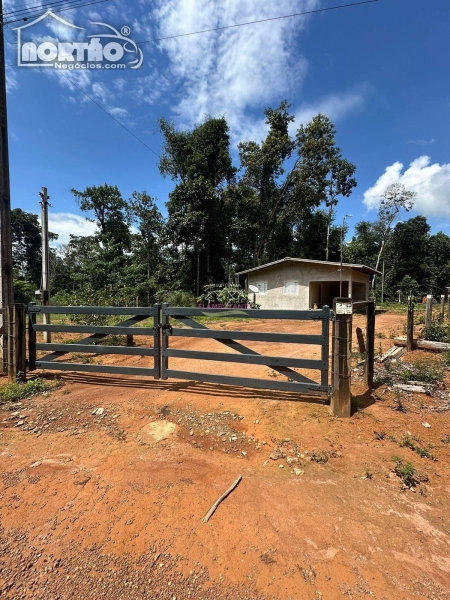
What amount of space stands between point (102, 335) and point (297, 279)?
52.9 ft

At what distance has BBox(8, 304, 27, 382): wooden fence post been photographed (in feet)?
15.2

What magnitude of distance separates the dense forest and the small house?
5402mm

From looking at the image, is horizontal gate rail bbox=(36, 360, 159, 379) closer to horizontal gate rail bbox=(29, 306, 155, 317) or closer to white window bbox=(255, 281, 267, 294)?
horizontal gate rail bbox=(29, 306, 155, 317)

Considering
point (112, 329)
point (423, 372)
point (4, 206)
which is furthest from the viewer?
point (4, 206)

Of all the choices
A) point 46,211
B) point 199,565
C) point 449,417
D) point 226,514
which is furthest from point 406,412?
point 46,211

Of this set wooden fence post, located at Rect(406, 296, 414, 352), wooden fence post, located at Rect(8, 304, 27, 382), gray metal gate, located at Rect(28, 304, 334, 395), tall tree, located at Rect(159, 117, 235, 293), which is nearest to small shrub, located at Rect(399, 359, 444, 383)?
wooden fence post, located at Rect(406, 296, 414, 352)

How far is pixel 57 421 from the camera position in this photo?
344 cm

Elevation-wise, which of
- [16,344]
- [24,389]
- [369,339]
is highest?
[369,339]

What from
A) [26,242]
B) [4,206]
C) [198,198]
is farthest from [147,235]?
[26,242]

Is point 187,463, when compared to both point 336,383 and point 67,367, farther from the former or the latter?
point 67,367

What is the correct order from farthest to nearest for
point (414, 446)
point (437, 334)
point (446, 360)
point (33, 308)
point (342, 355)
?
point (437, 334) → point (446, 360) → point (33, 308) → point (342, 355) → point (414, 446)

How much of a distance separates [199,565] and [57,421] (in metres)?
2.58

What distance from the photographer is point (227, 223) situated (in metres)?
27.1

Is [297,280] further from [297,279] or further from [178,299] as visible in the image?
[178,299]
